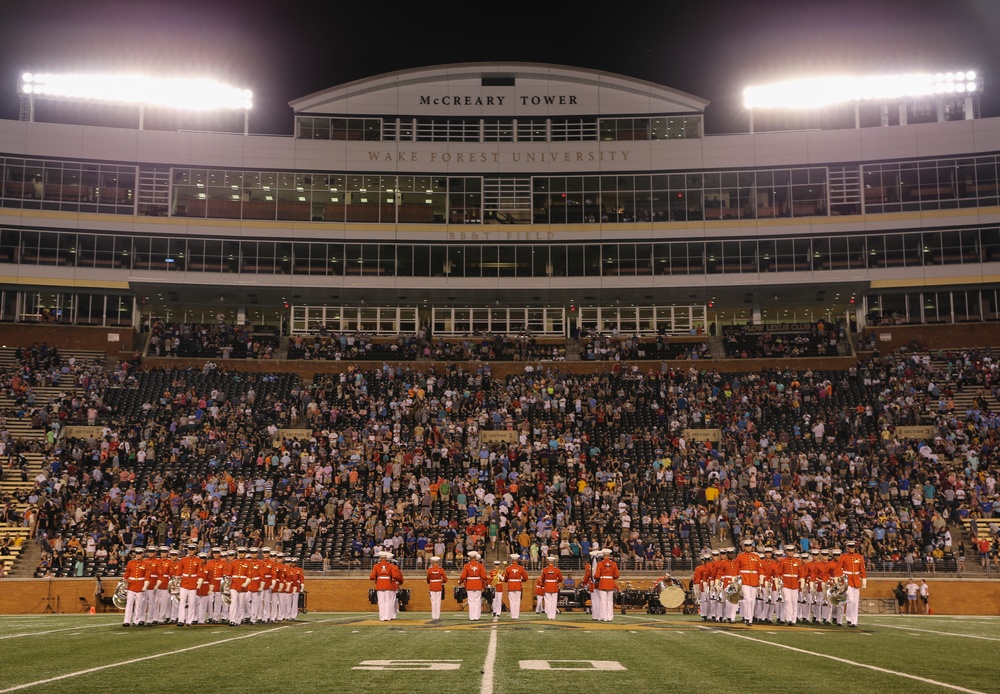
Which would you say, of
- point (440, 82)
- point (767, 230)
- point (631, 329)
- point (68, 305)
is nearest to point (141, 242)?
point (68, 305)

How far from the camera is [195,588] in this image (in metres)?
22.8

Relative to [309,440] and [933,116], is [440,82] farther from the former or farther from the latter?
[933,116]

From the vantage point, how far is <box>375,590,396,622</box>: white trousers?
78.3 ft

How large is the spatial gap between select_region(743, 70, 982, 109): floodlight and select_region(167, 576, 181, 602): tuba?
46321 millimetres

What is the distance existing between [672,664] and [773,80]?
52967 mm

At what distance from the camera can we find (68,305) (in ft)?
183

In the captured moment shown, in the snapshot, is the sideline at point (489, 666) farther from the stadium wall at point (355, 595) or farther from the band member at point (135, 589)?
the stadium wall at point (355, 595)

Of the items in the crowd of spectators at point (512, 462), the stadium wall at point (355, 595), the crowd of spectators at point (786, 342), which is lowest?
the stadium wall at point (355, 595)

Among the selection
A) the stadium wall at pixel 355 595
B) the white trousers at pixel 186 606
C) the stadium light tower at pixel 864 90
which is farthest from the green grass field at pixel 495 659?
the stadium light tower at pixel 864 90

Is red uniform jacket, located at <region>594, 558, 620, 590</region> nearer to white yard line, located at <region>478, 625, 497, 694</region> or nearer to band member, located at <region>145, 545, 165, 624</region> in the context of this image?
white yard line, located at <region>478, 625, 497, 694</region>

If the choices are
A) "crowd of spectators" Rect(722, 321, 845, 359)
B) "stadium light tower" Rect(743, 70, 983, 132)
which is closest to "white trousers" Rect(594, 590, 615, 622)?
"crowd of spectators" Rect(722, 321, 845, 359)

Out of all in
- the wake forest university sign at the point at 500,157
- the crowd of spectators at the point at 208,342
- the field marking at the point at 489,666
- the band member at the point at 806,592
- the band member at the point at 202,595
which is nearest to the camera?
the field marking at the point at 489,666

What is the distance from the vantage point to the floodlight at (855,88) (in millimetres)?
58375

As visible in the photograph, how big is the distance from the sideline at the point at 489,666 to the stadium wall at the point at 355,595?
14899 mm
